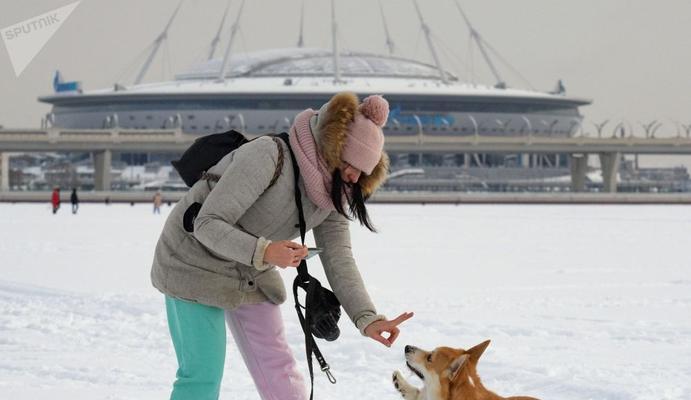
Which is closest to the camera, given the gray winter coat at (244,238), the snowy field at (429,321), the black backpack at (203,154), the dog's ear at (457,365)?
the dog's ear at (457,365)

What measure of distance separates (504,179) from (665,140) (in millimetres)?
15562

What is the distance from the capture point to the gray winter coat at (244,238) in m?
4.96

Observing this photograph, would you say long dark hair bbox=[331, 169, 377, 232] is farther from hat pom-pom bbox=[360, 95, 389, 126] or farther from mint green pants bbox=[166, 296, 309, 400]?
mint green pants bbox=[166, 296, 309, 400]

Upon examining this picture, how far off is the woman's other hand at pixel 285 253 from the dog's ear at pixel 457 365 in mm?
679

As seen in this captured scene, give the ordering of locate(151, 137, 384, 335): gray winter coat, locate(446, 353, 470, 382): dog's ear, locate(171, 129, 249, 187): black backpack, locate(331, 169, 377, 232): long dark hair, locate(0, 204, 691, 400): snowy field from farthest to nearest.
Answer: locate(0, 204, 691, 400): snowy field → locate(171, 129, 249, 187): black backpack → locate(331, 169, 377, 232): long dark hair → locate(151, 137, 384, 335): gray winter coat → locate(446, 353, 470, 382): dog's ear

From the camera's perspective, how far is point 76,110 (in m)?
138

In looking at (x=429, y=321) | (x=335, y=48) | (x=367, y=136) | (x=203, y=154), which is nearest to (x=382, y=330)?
(x=367, y=136)

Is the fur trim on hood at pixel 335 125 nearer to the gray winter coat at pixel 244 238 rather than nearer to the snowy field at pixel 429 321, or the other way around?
the gray winter coat at pixel 244 238

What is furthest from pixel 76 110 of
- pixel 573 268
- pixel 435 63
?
pixel 573 268

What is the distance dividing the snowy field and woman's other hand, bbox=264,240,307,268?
317 cm

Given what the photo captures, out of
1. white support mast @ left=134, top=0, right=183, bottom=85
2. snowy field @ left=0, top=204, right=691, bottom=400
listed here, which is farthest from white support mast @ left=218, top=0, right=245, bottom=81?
snowy field @ left=0, top=204, right=691, bottom=400

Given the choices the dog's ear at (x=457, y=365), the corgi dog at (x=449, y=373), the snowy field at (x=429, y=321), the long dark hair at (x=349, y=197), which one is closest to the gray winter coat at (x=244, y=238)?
the long dark hair at (x=349, y=197)

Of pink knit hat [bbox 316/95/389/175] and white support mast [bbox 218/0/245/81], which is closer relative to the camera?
pink knit hat [bbox 316/95/389/175]

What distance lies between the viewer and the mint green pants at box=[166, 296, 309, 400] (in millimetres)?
5242
